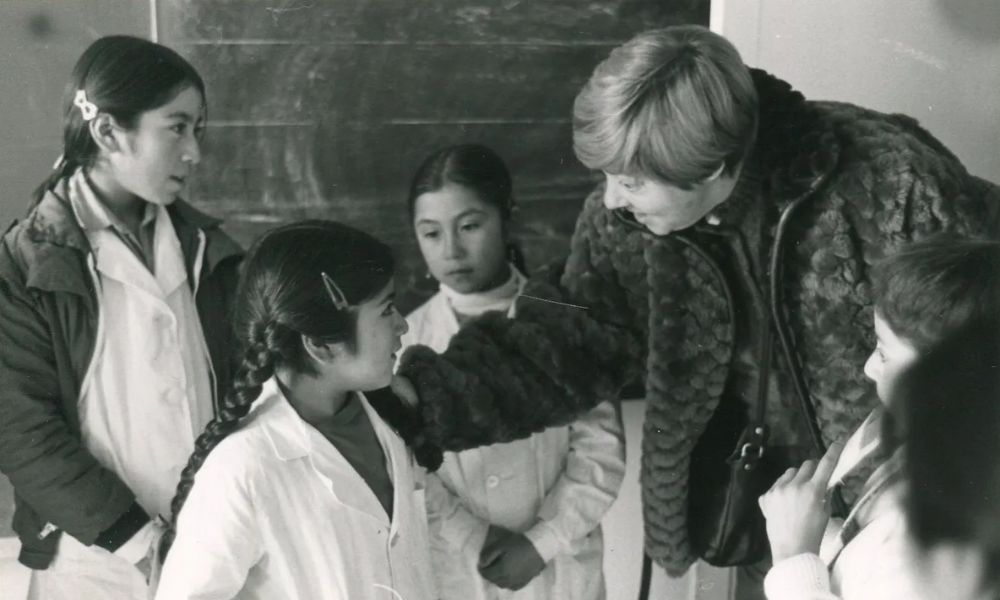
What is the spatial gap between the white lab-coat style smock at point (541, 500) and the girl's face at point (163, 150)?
0.34 m

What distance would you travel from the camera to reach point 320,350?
1.05 meters

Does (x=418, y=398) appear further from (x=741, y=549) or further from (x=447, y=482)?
(x=741, y=549)

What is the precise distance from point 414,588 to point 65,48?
610 millimetres

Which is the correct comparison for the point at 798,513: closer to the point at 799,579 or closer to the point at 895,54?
the point at 799,579

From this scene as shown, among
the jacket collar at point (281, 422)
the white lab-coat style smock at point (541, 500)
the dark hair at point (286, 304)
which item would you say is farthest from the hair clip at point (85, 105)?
the white lab-coat style smock at point (541, 500)

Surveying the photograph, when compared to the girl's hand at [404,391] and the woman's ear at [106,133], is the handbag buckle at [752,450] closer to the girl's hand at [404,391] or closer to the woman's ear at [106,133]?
the girl's hand at [404,391]

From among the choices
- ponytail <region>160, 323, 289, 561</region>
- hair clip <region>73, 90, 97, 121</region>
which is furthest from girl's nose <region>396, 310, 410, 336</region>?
hair clip <region>73, 90, 97, 121</region>

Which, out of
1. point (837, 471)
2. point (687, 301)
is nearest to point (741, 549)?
point (837, 471)

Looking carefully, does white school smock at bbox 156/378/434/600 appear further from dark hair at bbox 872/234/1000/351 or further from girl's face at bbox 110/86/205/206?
dark hair at bbox 872/234/1000/351

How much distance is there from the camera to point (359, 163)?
1.17m

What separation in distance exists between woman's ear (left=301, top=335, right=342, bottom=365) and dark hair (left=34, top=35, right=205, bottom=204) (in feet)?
0.85

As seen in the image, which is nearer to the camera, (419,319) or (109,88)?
(109,88)

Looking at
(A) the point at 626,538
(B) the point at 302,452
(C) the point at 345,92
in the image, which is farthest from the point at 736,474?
(C) the point at 345,92

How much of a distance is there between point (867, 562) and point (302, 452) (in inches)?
19.9
